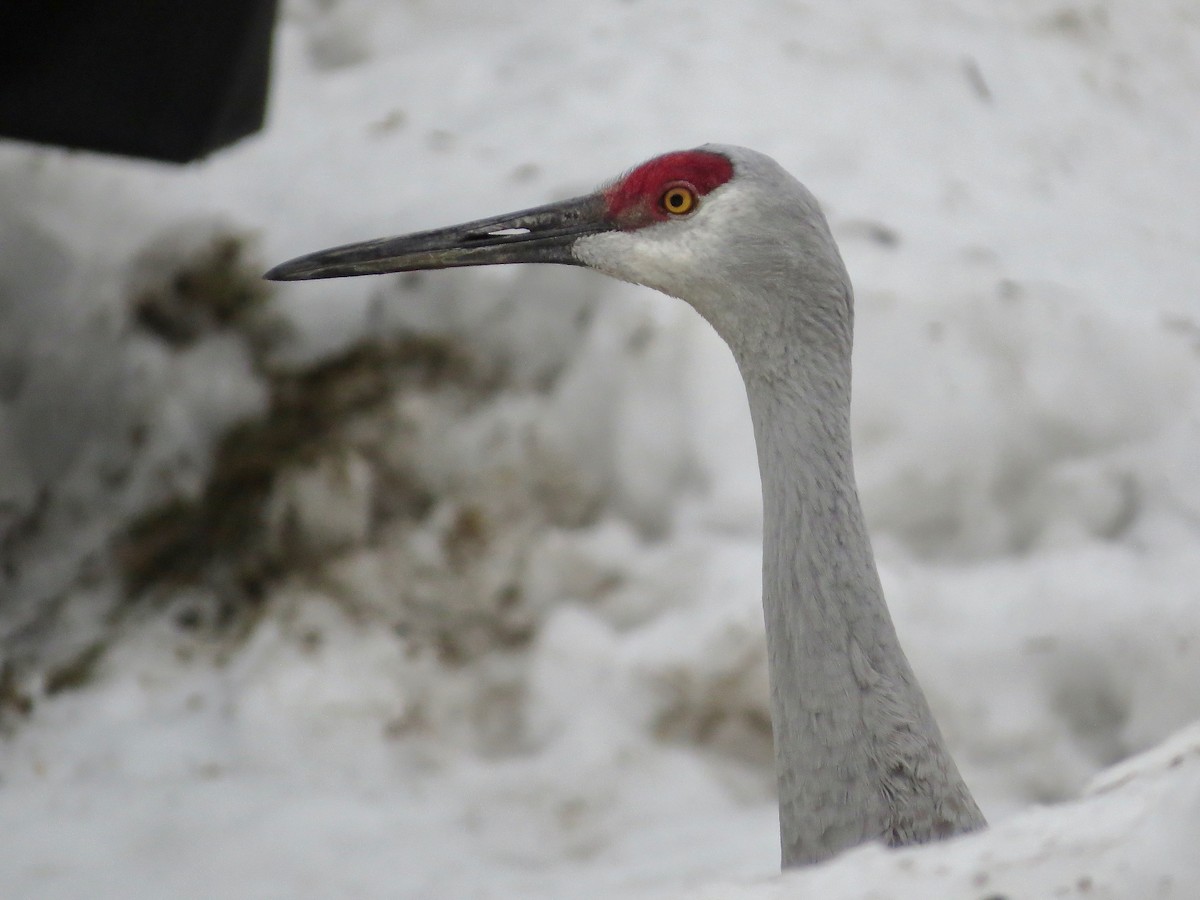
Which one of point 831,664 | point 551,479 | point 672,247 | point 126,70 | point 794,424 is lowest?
point 551,479

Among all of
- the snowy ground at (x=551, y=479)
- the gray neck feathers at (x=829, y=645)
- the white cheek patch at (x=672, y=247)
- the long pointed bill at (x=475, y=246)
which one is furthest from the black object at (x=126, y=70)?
the gray neck feathers at (x=829, y=645)

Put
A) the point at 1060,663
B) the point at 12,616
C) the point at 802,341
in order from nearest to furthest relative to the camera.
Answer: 1. the point at 802,341
2. the point at 1060,663
3. the point at 12,616

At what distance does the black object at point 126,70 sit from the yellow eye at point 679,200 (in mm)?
1777

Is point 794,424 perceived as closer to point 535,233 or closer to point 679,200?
point 679,200

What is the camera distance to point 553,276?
3.97 m

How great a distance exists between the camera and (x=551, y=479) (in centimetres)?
380

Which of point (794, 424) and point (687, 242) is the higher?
point (687, 242)

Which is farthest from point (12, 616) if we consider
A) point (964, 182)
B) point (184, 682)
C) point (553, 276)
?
point (964, 182)

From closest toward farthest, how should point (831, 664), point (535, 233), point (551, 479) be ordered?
point (831, 664) → point (535, 233) → point (551, 479)

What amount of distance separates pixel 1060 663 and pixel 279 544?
200cm

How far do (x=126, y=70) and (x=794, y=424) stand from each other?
7.45 feet

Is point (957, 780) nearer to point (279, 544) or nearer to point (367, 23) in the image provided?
point (279, 544)

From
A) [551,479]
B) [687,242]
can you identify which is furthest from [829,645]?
[551,479]

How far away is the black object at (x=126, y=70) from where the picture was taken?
351cm
